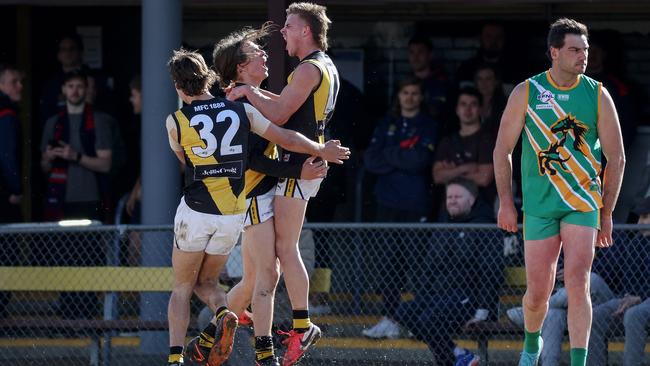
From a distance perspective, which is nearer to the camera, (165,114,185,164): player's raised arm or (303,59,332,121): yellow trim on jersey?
(165,114,185,164): player's raised arm

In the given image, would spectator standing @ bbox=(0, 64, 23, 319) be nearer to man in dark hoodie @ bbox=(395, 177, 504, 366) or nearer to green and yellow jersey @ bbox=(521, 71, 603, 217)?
man in dark hoodie @ bbox=(395, 177, 504, 366)

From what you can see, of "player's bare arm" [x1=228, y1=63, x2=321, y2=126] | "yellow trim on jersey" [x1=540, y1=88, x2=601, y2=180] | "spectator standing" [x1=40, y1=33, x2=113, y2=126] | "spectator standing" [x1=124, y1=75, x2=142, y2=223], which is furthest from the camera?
"spectator standing" [x1=40, y1=33, x2=113, y2=126]

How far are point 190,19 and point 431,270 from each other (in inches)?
155

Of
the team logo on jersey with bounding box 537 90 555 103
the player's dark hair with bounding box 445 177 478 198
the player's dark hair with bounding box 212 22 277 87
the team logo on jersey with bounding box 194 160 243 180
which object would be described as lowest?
the player's dark hair with bounding box 445 177 478 198

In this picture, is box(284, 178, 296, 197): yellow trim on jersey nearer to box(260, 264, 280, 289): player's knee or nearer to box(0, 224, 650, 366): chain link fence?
box(260, 264, 280, 289): player's knee

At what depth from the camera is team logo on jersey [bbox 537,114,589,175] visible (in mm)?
7137

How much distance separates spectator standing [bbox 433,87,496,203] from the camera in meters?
9.95

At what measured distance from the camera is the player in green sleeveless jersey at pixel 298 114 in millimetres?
7406

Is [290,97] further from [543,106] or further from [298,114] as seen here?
[543,106]

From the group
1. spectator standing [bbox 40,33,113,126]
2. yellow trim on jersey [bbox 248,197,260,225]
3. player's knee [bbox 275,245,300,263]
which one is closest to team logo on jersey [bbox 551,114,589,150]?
player's knee [bbox 275,245,300,263]

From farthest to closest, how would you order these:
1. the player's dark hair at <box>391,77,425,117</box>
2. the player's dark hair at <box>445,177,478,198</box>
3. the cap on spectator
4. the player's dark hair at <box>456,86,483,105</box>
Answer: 1. the player's dark hair at <box>391,77,425,117</box>
2. the player's dark hair at <box>456,86,483,105</box>
3. the player's dark hair at <box>445,177,478,198</box>
4. the cap on spectator

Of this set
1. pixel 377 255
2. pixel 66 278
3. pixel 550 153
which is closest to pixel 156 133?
pixel 66 278

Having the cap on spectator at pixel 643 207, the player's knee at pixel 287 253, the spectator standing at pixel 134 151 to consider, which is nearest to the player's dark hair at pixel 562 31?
the player's knee at pixel 287 253

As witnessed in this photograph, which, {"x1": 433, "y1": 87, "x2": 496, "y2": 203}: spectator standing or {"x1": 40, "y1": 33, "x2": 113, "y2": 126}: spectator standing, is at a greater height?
{"x1": 40, "y1": 33, "x2": 113, "y2": 126}: spectator standing
